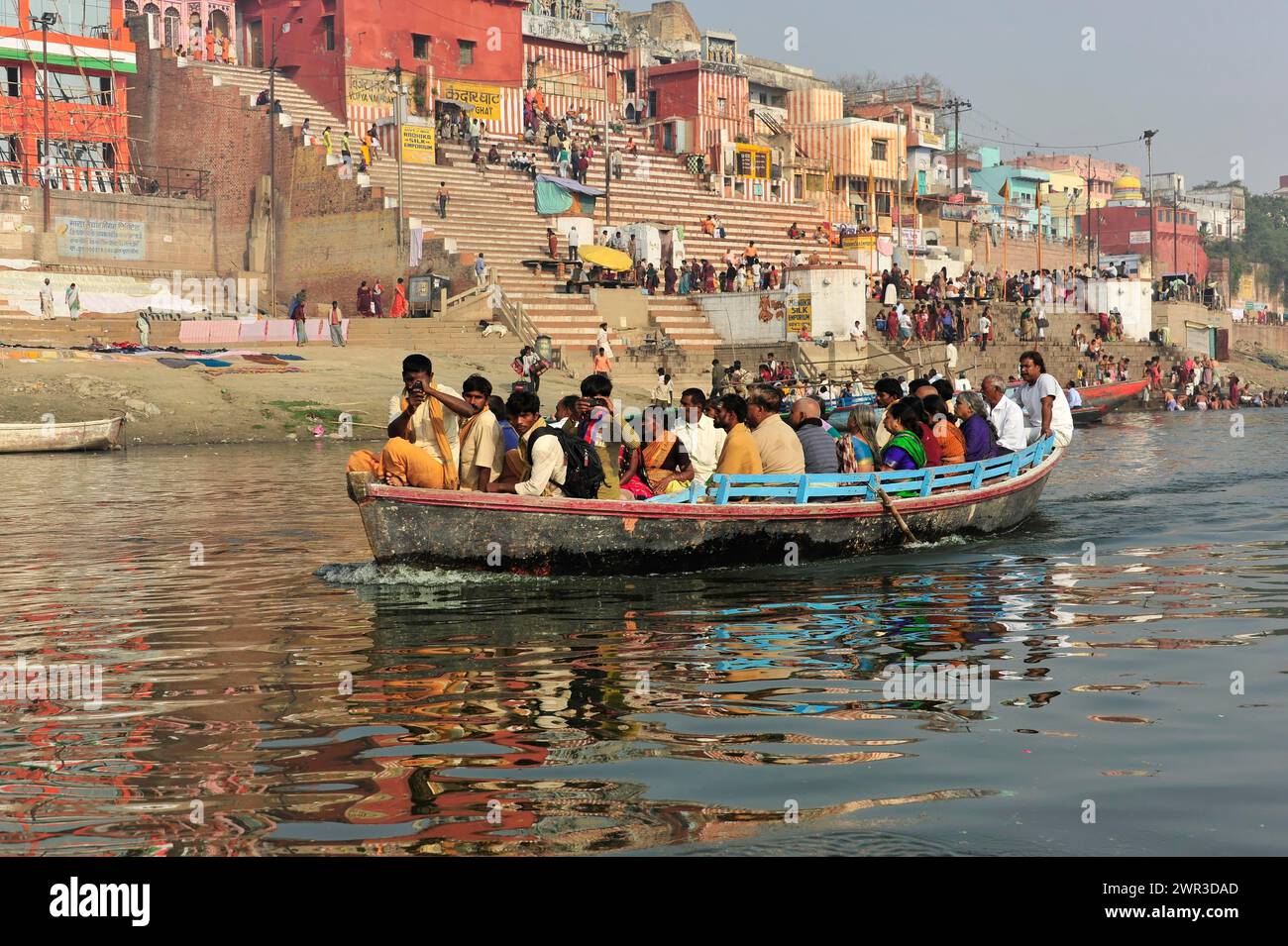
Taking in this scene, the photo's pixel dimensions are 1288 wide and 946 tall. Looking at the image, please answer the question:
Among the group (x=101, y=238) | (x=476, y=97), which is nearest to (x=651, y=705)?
(x=101, y=238)

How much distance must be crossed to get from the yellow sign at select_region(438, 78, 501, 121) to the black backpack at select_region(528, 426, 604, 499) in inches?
1512

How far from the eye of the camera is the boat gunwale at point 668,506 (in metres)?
10.7

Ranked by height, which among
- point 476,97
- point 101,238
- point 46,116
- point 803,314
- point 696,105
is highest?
point 696,105

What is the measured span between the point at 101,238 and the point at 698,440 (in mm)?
32828

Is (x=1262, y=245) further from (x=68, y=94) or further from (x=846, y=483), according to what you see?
(x=846, y=483)

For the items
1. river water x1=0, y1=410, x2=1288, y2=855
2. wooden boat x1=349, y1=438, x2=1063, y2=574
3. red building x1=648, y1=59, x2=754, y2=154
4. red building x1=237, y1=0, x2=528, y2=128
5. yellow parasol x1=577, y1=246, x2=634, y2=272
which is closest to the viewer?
river water x1=0, y1=410, x2=1288, y2=855

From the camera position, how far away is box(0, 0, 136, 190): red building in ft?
140

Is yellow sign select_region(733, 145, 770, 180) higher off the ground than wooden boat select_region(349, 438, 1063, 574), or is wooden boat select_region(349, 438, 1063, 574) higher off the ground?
yellow sign select_region(733, 145, 770, 180)

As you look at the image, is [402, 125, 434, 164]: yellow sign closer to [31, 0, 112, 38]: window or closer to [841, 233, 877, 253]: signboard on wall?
[31, 0, 112, 38]: window

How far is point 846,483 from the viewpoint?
41.2 feet

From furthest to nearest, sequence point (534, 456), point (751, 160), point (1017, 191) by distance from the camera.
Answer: point (1017, 191), point (751, 160), point (534, 456)

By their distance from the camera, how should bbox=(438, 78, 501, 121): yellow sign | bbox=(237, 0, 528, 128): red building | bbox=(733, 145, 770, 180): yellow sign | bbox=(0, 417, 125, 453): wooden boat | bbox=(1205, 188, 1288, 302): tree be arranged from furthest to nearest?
1. bbox=(1205, 188, 1288, 302): tree
2. bbox=(733, 145, 770, 180): yellow sign
3. bbox=(438, 78, 501, 121): yellow sign
4. bbox=(237, 0, 528, 128): red building
5. bbox=(0, 417, 125, 453): wooden boat

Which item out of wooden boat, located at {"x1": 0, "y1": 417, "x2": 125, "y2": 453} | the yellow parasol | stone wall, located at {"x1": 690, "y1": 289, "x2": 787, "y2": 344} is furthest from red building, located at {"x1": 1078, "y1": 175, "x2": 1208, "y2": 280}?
wooden boat, located at {"x1": 0, "y1": 417, "x2": 125, "y2": 453}
